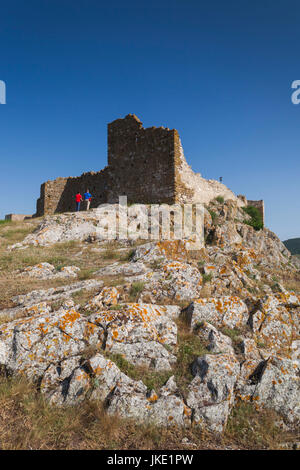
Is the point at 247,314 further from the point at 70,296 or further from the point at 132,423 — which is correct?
the point at 70,296

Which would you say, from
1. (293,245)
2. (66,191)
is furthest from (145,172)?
(293,245)

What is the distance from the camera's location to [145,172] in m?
17.1

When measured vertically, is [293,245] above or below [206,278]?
below

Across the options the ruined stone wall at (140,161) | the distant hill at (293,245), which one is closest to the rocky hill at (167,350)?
the ruined stone wall at (140,161)

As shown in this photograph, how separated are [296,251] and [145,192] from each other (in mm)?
99318

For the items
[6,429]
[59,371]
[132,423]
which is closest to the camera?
[6,429]

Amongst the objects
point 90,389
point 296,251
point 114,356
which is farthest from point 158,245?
point 296,251

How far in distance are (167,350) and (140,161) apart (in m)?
14.2

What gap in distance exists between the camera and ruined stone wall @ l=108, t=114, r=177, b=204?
16031 mm

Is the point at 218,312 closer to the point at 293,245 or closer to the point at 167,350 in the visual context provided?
the point at 167,350

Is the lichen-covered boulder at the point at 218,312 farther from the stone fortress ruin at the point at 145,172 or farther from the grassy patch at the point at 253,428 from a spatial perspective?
the stone fortress ruin at the point at 145,172

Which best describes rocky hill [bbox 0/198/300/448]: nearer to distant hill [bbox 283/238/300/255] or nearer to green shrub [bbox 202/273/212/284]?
green shrub [bbox 202/273/212/284]

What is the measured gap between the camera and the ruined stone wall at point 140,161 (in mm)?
16031

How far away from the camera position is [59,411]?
3592mm
